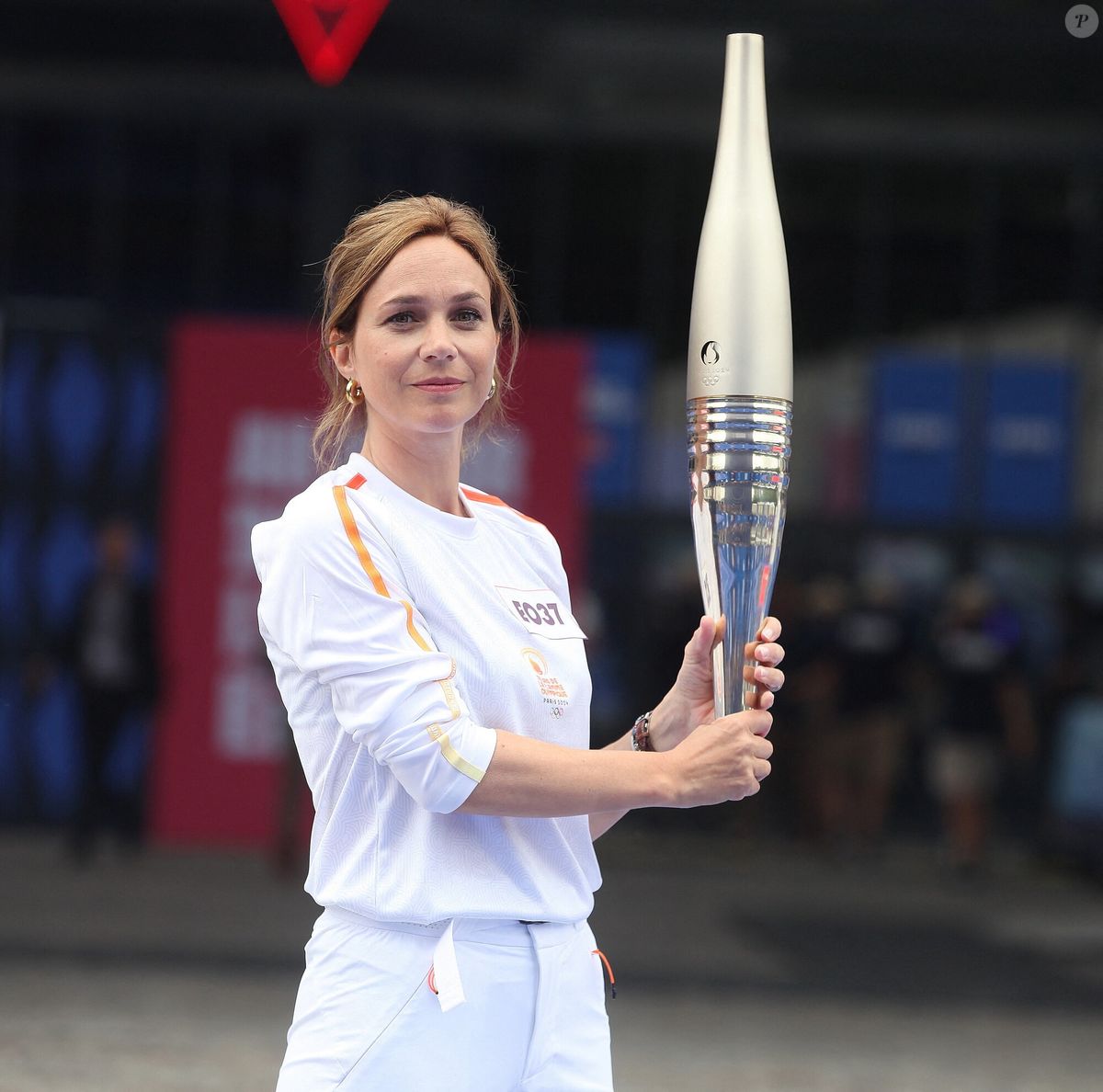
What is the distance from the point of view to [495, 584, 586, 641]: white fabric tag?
7.26 ft

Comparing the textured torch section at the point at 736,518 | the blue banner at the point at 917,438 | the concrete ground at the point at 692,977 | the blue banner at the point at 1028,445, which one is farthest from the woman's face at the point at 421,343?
the blue banner at the point at 1028,445

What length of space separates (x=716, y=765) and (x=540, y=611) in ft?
1.14

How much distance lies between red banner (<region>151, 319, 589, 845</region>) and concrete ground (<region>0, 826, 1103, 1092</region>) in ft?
1.53

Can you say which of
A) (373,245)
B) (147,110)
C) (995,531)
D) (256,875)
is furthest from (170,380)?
(373,245)

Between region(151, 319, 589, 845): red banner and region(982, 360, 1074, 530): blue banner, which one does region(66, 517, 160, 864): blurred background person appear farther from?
region(982, 360, 1074, 530): blue banner

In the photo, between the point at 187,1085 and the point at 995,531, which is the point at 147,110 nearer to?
the point at 995,531

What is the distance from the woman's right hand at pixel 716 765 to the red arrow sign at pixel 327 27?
1150 millimetres

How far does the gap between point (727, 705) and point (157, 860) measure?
868 cm

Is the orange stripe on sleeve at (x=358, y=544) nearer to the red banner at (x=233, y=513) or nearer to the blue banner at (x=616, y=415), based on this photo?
the red banner at (x=233, y=513)

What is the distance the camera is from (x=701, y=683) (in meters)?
2.27

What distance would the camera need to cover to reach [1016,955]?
8.23m

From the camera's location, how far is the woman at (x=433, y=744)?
202 centimetres

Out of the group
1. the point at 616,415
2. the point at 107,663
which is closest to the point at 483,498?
the point at 107,663

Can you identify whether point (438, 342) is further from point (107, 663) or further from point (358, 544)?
point (107, 663)
